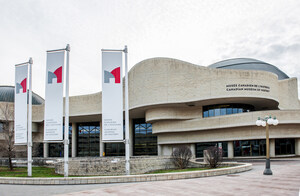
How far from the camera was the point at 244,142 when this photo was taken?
40000 millimetres

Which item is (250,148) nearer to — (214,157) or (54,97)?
A: (214,157)

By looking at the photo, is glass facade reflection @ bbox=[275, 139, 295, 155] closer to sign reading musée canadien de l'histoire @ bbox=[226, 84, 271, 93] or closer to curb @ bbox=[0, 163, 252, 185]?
sign reading musée canadien de l'histoire @ bbox=[226, 84, 271, 93]

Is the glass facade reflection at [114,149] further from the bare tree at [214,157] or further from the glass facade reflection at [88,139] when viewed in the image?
the bare tree at [214,157]

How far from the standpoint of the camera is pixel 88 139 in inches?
2398

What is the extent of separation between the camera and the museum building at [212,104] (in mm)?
38031

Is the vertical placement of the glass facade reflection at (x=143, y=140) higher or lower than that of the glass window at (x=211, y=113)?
lower

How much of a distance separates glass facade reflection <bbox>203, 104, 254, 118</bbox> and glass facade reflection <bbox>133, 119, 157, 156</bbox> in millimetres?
13326

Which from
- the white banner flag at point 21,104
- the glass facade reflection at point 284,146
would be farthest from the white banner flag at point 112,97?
the glass facade reflection at point 284,146

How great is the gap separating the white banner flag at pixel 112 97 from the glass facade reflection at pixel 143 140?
1395 inches

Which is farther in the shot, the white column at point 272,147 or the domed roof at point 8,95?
the domed roof at point 8,95

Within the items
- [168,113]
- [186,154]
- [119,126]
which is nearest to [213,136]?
[168,113]

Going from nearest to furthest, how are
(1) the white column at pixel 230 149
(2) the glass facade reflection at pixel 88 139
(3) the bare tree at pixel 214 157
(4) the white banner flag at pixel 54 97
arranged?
(4) the white banner flag at pixel 54 97 → (3) the bare tree at pixel 214 157 → (1) the white column at pixel 230 149 → (2) the glass facade reflection at pixel 88 139

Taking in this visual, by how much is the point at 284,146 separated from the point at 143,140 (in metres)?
24.6

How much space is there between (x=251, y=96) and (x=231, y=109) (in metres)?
5.08
